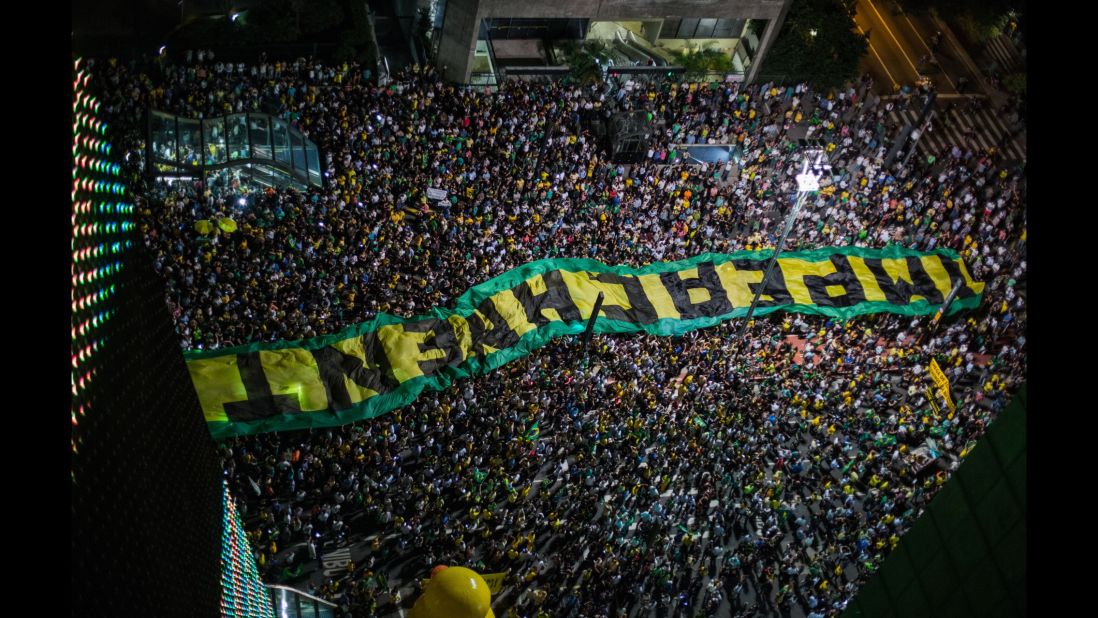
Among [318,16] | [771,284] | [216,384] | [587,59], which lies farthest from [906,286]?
[318,16]

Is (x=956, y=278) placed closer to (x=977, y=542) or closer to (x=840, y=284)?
(x=840, y=284)

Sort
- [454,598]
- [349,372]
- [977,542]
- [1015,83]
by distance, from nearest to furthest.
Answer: [977,542] < [454,598] < [349,372] < [1015,83]

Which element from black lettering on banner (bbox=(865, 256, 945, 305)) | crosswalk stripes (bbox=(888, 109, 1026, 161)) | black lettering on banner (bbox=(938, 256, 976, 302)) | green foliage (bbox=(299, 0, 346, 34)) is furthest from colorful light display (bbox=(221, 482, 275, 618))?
crosswalk stripes (bbox=(888, 109, 1026, 161))

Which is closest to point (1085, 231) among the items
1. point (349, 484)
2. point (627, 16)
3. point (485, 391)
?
point (349, 484)

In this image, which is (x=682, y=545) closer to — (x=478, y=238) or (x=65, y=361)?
(x=478, y=238)

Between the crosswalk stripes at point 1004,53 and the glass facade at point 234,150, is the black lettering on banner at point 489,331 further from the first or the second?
the crosswalk stripes at point 1004,53
